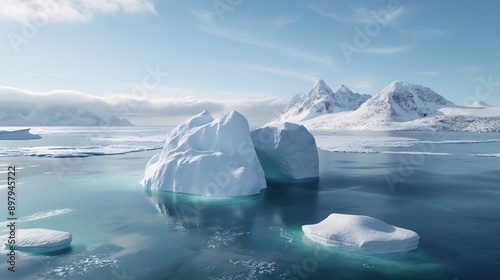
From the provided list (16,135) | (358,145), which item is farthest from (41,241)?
(16,135)

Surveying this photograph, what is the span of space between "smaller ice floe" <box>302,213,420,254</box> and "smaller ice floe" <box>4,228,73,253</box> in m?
9.26

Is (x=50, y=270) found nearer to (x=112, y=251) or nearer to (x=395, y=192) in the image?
(x=112, y=251)

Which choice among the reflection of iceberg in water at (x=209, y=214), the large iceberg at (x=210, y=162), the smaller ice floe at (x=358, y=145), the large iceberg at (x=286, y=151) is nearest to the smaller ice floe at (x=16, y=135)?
the smaller ice floe at (x=358, y=145)

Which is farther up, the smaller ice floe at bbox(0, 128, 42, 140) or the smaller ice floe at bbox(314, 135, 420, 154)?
the smaller ice floe at bbox(0, 128, 42, 140)

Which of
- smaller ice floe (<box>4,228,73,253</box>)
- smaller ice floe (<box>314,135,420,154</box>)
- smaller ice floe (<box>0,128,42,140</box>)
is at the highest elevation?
smaller ice floe (<box>0,128,42,140</box>)

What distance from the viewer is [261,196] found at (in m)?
19.9

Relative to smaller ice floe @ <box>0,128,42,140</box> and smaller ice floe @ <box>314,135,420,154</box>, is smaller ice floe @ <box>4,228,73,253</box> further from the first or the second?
smaller ice floe @ <box>0,128,42,140</box>

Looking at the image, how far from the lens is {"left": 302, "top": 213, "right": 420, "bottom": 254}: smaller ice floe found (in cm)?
1123

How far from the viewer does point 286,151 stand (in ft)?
82.8

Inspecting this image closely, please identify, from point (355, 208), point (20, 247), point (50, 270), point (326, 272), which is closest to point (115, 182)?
point (20, 247)

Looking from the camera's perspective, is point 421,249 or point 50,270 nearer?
point 50,270

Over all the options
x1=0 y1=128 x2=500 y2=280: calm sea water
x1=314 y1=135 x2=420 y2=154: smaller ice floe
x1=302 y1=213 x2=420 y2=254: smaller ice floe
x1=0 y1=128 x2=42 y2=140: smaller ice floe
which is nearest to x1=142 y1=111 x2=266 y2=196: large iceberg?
x1=0 y1=128 x2=500 y2=280: calm sea water

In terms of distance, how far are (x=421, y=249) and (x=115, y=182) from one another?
806 inches

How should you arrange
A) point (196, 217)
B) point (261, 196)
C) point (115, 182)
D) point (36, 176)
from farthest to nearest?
point (36, 176), point (115, 182), point (261, 196), point (196, 217)
